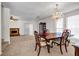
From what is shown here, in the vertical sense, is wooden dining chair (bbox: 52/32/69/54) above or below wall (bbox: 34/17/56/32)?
below

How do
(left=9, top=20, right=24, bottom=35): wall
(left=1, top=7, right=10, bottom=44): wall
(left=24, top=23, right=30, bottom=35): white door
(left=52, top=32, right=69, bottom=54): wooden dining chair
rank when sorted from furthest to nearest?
(left=24, top=23, right=30, bottom=35): white door < (left=52, top=32, right=69, bottom=54): wooden dining chair < (left=9, top=20, right=24, bottom=35): wall < (left=1, top=7, right=10, bottom=44): wall

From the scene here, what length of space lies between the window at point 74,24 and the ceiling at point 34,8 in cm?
20

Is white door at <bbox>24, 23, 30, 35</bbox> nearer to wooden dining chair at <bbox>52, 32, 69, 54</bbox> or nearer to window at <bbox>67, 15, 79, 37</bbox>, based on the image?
wooden dining chair at <bbox>52, 32, 69, 54</bbox>

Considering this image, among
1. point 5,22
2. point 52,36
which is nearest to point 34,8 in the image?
point 5,22

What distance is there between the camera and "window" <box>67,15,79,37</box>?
2.25 m

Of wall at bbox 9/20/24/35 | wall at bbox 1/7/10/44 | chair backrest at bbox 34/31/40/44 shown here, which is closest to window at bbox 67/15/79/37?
chair backrest at bbox 34/31/40/44

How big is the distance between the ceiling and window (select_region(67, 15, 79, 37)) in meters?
A: 0.20

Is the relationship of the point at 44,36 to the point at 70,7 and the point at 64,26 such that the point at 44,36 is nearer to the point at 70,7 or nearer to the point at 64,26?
the point at 64,26

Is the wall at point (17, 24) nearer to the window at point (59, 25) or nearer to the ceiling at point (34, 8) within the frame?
the ceiling at point (34, 8)

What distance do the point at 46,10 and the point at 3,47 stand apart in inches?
46.3

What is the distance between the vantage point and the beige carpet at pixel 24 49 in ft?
7.35

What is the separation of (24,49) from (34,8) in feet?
2.99

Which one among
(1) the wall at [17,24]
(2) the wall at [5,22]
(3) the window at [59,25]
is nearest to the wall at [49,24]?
(3) the window at [59,25]

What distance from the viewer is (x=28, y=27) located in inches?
Result: 101
